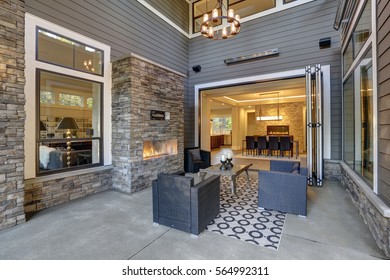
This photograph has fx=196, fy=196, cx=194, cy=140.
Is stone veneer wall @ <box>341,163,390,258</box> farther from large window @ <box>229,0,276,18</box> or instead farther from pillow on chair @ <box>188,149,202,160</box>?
large window @ <box>229,0,276,18</box>

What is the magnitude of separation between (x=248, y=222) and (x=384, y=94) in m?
2.29

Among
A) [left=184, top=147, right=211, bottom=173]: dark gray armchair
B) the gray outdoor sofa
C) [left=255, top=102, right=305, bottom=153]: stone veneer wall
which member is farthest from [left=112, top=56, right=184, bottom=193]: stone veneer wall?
[left=255, top=102, right=305, bottom=153]: stone veneer wall

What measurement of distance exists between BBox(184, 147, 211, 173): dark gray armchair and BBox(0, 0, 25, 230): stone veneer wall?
4.15 meters

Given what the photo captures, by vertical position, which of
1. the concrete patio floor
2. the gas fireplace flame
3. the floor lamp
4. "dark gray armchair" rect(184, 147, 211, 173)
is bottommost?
the concrete patio floor

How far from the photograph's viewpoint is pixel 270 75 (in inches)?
229

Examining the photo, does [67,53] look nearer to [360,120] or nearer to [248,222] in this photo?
[248,222]

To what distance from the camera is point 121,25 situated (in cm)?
489

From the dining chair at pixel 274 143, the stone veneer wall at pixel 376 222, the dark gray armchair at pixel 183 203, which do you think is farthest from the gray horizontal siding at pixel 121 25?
the stone veneer wall at pixel 376 222

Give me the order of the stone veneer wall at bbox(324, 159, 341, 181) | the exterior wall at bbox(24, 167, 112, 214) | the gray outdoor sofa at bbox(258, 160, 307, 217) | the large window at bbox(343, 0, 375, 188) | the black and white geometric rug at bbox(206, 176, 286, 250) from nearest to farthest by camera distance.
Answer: the black and white geometric rug at bbox(206, 176, 286, 250)
the large window at bbox(343, 0, 375, 188)
the gray outdoor sofa at bbox(258, 160, 307, 217)
the exterior wall at bbox(24, 167, 112, 214)
the stone veneer wall at bbox(324, 159, 341, 181)

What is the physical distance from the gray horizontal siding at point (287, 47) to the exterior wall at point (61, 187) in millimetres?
4701

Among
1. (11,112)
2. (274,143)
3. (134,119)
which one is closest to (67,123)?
(11,112)

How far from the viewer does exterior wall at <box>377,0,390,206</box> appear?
6.97 ft
